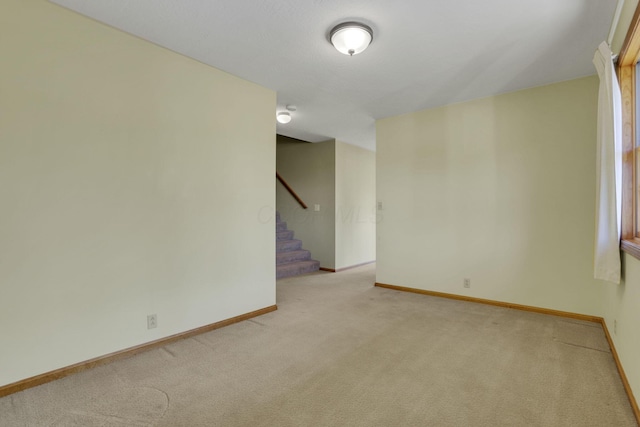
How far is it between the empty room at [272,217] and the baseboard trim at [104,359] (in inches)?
0.8

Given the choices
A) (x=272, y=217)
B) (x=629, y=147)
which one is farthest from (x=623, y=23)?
(x=272, y=217)

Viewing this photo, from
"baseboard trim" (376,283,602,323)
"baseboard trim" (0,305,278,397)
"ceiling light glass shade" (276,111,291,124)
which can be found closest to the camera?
"baseboard trim" (0,305,278,397)

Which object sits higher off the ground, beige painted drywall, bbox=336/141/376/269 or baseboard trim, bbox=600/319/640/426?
beige painted drywall, bbox=336/141/376/269

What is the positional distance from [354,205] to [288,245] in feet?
5.03

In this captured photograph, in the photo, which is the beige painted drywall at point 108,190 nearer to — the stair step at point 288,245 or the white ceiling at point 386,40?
the white ceiling at point 386,40

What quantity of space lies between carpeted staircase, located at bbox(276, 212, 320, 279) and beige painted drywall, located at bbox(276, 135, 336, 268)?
0.42ft

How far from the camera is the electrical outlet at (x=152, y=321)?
253 cm

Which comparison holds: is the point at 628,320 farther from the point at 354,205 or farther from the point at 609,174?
the point at 354,205

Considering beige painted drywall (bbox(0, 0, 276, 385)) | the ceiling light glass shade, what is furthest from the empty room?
the ceiling light glass shade

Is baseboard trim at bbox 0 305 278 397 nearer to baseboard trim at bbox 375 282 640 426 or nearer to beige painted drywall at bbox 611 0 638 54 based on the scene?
baseboard trim at bbox 375 282 640 426

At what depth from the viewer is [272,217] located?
358cm

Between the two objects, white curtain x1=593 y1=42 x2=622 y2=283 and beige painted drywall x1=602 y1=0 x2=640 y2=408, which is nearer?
beige painted drywall x1=602 y1=0 x2=640 y2=408

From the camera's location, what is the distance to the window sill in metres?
1.70

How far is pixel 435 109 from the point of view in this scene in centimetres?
412
